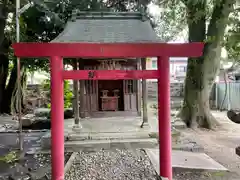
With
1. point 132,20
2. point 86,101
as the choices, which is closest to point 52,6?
point 86,101

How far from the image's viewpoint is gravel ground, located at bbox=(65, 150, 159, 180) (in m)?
4.74

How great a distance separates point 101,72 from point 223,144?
509cm

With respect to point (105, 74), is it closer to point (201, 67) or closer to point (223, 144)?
point (223, 144)

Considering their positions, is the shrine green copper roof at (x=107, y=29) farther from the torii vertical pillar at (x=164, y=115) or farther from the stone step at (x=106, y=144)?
the stone step at (x=106, y=144)

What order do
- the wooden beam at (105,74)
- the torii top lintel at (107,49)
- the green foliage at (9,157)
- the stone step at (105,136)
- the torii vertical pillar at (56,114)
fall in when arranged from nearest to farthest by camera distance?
the torii top lintel at (107,49) < the torii vertical pillar at (56,114) < the wooden beam at (105,74) < the green foliage at (9,157) < the stone step at (105,136)

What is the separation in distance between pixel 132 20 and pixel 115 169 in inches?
137

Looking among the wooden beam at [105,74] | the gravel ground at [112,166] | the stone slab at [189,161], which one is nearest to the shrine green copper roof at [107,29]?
the wooden beam at [105,74]

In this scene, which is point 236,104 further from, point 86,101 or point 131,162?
point 131,162

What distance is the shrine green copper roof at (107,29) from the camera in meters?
4.70

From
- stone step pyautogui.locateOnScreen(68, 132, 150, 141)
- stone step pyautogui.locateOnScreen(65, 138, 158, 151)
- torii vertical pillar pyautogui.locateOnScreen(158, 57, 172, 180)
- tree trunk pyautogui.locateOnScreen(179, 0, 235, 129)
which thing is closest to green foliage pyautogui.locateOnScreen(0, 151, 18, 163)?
stone step pyautogui.locateOnScreen(65, 138, 158, 151)

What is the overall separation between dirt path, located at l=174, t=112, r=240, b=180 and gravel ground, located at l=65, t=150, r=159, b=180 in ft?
3.09

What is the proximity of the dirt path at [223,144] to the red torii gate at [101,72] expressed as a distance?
1.40m

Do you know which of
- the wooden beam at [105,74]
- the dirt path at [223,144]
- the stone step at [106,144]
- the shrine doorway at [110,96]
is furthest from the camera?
the shrine doorway at [110,96]

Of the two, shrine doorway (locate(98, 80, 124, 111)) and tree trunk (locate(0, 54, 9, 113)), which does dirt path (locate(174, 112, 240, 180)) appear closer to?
shrine doorway (locate(98, 80, 124, 111))
